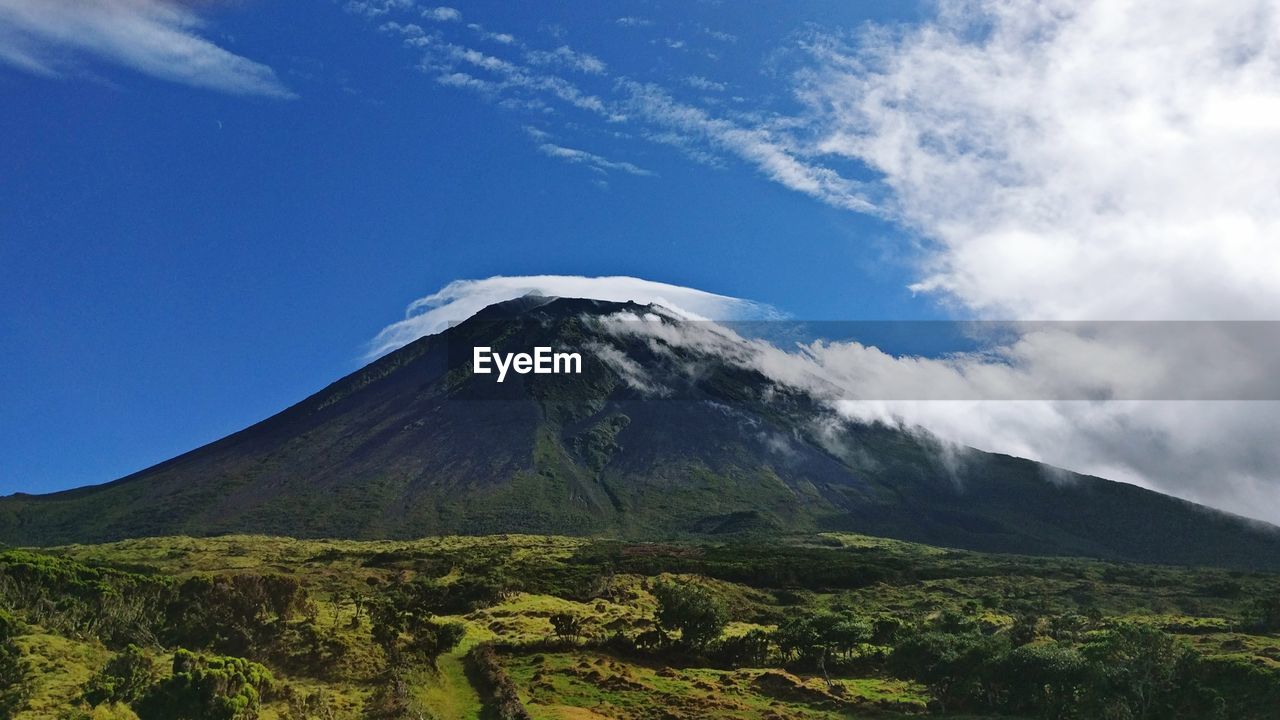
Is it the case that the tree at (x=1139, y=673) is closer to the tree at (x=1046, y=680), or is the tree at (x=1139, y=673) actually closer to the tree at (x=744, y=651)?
the tree at (x=1046, y=680)

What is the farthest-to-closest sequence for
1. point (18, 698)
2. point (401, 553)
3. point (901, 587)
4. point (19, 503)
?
point (19, 503)
point (401, 553)
point (901, 587)
point (18, 698)

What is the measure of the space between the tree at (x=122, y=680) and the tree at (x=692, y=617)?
107ft

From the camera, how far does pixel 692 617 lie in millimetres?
54594

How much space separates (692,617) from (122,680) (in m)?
34.0

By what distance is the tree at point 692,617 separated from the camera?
5453cm

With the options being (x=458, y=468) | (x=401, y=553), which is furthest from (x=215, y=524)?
(x=401, y=553)

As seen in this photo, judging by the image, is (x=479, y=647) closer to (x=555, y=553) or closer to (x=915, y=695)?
(x=915, y=695)

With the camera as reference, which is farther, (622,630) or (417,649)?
(622,630)

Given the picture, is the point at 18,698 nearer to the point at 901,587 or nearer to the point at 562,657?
the point at 562,657

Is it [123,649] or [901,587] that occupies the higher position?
[123,649]

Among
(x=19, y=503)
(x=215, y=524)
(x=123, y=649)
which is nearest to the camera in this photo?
(x=123, y=649)

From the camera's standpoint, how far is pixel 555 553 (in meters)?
121

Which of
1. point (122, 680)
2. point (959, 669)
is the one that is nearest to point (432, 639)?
point (122, 680)

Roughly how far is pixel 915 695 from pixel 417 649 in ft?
89.7
